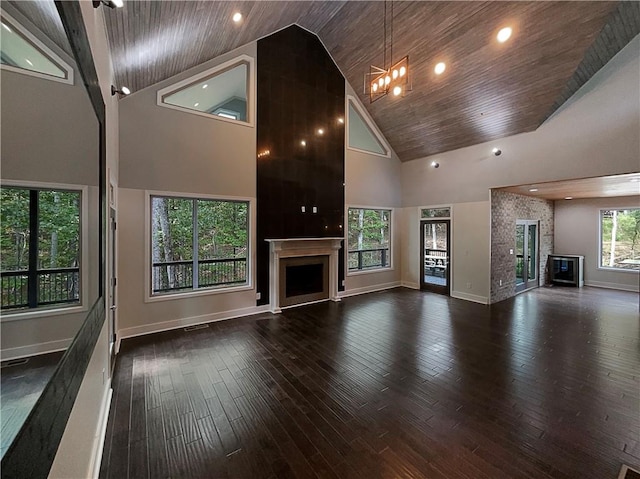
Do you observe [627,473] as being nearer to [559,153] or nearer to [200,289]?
[559,153]

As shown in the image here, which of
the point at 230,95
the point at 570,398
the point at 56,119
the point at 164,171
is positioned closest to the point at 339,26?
the point at 230,95

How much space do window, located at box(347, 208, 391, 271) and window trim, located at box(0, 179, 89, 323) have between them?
240 inches

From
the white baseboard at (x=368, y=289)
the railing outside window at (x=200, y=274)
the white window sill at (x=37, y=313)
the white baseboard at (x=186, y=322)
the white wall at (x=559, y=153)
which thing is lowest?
the white baseboard at (x=186, y=322)

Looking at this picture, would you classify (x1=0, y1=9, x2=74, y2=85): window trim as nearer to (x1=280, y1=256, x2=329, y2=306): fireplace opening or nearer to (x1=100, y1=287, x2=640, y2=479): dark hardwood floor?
(x1=100, y1=287, x2=640, y2=479): dark hardwood floor

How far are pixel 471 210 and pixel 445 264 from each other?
157cm

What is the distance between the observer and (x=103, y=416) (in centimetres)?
245

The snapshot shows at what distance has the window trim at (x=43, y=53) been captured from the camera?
0.73 metres

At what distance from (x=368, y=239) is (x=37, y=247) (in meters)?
7.35

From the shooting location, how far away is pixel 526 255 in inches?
310

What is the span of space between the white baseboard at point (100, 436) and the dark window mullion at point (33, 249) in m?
1.79

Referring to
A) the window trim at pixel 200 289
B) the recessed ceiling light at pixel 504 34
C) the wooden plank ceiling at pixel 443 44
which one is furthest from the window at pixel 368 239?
the recessed ceiling light at pixel 504 34

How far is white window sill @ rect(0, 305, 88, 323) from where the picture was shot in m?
0.74

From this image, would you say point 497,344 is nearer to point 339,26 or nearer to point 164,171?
point 164,171

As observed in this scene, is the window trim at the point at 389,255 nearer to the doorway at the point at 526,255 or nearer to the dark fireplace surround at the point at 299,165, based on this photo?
the dark fireplace surround at the point at 299,165
